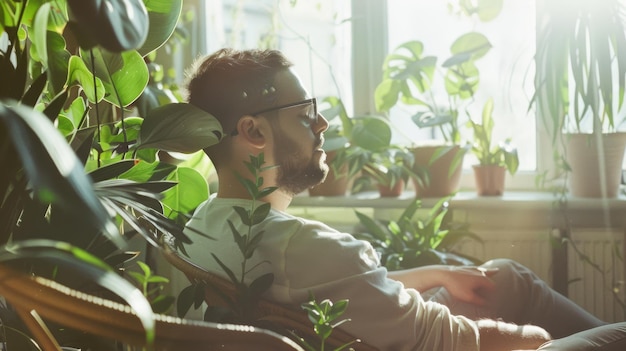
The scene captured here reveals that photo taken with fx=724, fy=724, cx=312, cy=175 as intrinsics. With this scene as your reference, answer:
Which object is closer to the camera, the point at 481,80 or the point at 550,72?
the point at 550,72

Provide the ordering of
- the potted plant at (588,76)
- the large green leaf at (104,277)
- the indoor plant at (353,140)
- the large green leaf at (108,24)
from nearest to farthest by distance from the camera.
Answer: the large green leaf at (104,277)
the large green leaf at (108,24)
the potted plant at (588,76)
the indoor plant at (353,140)

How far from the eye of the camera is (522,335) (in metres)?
1.39

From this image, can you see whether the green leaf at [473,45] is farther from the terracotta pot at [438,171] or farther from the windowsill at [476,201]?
the windowsill at [476,201]

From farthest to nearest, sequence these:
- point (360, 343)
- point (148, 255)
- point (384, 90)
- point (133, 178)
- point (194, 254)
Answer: point (384, 90) → point (148, 255) → point (194, 254) → point (360, 343) → point (133, 178)

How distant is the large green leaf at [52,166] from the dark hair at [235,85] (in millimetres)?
919

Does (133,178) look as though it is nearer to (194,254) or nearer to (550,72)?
(194,254)

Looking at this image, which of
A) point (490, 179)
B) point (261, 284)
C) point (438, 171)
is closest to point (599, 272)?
point (490, 179)

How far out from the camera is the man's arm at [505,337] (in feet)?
4.45

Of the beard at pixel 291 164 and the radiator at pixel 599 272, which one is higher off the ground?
the beard at pixel 291 164

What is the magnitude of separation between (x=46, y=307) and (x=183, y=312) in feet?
1.60

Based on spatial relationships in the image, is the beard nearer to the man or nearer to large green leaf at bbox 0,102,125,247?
the man

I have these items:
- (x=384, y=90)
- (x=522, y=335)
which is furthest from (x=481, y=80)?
(x=522, y=335)

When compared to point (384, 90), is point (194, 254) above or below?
below

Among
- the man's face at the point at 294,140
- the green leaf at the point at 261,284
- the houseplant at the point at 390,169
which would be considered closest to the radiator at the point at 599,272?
the houseplant at the point at 390,169
